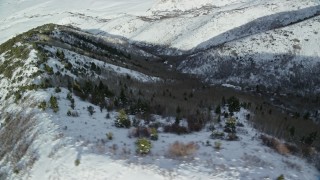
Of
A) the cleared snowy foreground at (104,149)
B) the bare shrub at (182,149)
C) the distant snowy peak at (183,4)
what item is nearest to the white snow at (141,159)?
the cleared snowy foreground at (104,149)

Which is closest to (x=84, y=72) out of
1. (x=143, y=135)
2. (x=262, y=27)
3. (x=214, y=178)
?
(x=143, y=135)

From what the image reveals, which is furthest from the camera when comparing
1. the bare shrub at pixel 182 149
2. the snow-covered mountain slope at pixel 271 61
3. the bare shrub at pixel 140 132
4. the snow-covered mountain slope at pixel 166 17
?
the snow-covered mountain slope at pixel 166 17

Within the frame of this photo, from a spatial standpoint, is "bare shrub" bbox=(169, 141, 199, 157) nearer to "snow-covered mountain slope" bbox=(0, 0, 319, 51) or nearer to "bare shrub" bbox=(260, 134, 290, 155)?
"bare shrub" bbox=(260, 134, 290, 155)

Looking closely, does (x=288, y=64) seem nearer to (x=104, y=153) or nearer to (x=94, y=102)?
(x=94, y=102)

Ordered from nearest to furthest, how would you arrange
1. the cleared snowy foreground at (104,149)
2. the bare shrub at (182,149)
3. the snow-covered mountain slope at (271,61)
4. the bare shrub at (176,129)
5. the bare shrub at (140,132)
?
the cleared snowy foreground at (104,149)
the bare shrub at (182,149)
the bare shrub at (140,132)
the bare shrub at (176,129)
the snow-covered mountain slope at (271,61)

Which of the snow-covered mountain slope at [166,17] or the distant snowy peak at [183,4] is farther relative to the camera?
the distant snowy peak at [183,4]

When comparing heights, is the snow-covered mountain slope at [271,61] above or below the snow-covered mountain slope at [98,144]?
below

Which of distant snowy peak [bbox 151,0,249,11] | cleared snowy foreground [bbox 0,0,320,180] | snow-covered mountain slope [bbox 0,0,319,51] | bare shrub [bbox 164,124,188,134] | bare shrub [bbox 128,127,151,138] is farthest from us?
distant snowy peak [bbox 151,0,249,11]

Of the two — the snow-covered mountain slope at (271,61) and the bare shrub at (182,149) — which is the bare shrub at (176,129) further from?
the snow-covered mountain slope at (271,61)

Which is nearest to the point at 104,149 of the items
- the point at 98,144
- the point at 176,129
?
the point at 98,144

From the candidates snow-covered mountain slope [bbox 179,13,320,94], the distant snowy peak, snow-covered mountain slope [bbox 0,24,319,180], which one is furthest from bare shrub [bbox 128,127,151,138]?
the distant snowy peak
